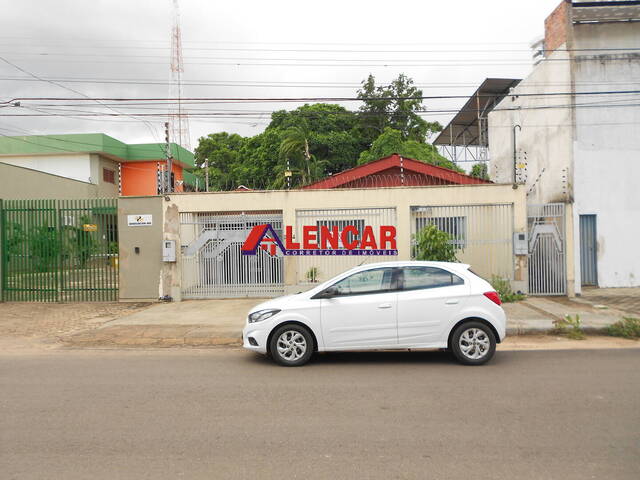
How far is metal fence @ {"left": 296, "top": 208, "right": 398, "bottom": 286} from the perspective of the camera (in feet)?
44.9

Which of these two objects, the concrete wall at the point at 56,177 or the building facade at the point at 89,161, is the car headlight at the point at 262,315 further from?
the building facade at the point at 89,161

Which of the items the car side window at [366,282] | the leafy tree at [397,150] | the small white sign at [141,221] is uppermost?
the leafy tree at [397,150]

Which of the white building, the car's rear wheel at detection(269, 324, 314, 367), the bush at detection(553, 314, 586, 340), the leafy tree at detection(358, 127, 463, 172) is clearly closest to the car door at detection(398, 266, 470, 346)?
the car's rear wheel at detection(269, 324, 314, 367)

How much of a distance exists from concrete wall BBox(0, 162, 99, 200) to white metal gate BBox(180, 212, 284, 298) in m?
14.7

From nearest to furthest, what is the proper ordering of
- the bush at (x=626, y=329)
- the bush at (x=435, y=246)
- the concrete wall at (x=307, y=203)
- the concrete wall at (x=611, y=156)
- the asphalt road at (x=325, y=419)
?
the asphalt road at (x=325, y=419)
the bush at (x=626, y=329)
the bush at (x=435, y=246)
the concrete wall at (x=307, y=203)
the concrete wall at (x=611, y=156)

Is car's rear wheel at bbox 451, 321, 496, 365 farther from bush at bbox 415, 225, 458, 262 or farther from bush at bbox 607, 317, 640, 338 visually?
bush at bbox 415, 225, 458, 262

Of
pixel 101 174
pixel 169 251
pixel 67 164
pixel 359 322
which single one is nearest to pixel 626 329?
pixel 359 322

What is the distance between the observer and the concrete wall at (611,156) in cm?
1511

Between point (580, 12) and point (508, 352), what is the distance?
1241cm

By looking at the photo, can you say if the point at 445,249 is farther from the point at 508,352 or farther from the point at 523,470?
the point at 523,470

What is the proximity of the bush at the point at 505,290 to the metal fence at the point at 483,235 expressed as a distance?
172mm

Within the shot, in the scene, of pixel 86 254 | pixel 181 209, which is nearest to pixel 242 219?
pixel 181 209

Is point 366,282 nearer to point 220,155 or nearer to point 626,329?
point 626,329

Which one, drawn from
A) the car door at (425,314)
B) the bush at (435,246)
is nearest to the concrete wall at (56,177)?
the bush at (435,246)
